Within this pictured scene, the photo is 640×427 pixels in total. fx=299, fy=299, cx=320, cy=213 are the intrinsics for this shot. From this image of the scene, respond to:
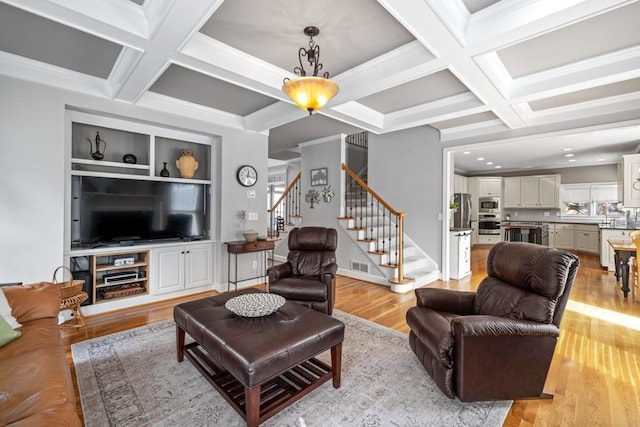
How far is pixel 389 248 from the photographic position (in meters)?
5.30

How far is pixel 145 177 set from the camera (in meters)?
4.02

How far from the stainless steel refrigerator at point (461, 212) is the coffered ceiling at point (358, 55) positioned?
327cm

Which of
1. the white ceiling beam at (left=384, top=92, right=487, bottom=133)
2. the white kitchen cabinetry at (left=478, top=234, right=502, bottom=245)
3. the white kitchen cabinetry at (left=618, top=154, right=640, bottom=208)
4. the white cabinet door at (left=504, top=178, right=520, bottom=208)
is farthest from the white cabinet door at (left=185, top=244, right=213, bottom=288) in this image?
the white cabinet door at (left=504, top=178, right=520, bottom=208)

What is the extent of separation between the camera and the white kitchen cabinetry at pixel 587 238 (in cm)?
794

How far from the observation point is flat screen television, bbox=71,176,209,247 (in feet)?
11.7

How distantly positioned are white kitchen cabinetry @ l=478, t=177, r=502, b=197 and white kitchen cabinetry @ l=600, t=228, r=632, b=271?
3554 mm

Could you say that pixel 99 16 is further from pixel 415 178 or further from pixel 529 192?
pixel 529 192

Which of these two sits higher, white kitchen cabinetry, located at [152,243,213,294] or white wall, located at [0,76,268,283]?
white wall, located at [0,76,268,283]

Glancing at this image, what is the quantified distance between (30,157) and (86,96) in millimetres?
868

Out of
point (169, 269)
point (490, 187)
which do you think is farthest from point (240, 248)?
point (490, 187)

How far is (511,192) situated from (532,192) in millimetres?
548

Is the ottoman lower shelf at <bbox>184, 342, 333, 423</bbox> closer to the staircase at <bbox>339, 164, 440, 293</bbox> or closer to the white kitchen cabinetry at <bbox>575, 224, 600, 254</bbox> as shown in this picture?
the staircase at <bbox>339, 164, 440, 293</bbox>

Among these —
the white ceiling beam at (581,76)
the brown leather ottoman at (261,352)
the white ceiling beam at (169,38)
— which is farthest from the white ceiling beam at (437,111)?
the brown leather ottoman at (261,352)

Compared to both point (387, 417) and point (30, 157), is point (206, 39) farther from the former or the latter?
point (387, 417)
